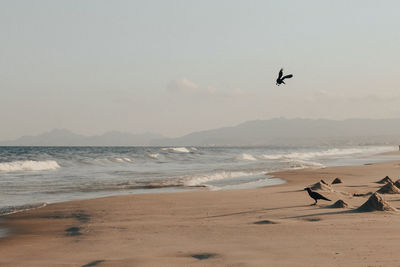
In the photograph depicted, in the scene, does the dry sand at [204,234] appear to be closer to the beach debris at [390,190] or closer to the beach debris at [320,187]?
the beach debris at [390,190]

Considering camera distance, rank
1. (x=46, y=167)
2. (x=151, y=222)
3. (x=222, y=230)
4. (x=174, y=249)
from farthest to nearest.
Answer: (x=46, y=167), (x=151, y=222), (x=222, y=230), (x=174, y=249)

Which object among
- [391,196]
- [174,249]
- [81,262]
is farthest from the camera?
[391,196]

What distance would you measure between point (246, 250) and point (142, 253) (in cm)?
177

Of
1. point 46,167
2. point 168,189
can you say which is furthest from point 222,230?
point 46,167

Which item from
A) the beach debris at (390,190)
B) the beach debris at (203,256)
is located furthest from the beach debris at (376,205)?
the beach debris at (203,256)

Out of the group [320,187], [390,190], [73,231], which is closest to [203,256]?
[73,231]

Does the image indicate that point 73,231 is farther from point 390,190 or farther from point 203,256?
point 390,190

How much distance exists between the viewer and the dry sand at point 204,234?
744 centimetres

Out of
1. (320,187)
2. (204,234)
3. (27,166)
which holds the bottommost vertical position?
(204,234)

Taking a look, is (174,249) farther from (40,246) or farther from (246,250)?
(40,246)

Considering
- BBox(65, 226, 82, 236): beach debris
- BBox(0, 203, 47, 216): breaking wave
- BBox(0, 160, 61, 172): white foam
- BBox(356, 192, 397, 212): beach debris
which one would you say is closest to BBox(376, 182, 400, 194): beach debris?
BBox(356, 192, 397, 212): beach debris

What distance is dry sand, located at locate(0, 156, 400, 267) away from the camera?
7438 mm

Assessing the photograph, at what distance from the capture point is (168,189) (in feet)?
65.3

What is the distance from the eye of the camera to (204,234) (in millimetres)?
9516
